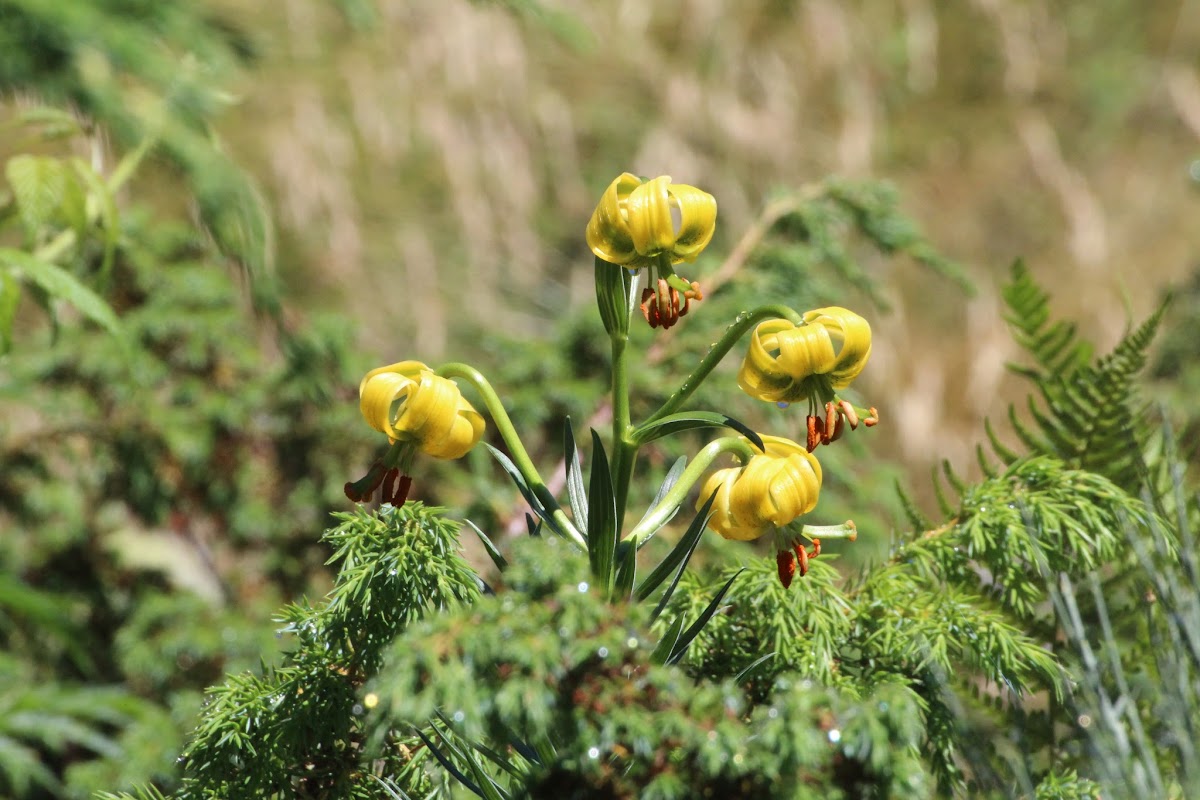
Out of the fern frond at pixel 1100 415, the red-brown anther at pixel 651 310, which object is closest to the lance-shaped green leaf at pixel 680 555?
the red-brown anther at pixel 651 310

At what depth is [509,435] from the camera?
610mm

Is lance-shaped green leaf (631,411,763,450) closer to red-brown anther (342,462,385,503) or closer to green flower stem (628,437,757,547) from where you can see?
green flower stem (628,437,757,547)

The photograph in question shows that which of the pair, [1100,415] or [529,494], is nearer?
[529,494]

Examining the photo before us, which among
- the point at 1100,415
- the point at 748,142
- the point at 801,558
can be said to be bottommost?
the point at 801,558

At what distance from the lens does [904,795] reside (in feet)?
1.44

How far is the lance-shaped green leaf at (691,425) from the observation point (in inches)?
22.6

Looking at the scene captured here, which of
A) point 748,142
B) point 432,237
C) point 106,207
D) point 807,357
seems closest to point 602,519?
point 807,357

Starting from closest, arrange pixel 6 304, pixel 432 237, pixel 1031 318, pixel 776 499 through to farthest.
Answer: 1. pixel 776 499
2. pixel 6 304
3. pixel 1031 318
4. pixel 432 237

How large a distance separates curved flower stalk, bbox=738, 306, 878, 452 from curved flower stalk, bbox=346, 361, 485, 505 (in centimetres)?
16

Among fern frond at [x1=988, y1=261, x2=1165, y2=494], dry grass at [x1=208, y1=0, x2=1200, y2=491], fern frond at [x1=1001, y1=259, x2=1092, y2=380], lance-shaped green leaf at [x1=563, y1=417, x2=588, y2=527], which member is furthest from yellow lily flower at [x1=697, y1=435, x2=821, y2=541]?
dry grass at [x1=208, y1=0, x2=1200, y2=491]

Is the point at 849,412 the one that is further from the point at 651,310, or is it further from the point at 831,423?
the point at 651,310

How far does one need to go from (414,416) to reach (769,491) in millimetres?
198

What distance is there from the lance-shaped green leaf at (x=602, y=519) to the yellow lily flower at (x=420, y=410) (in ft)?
0.25

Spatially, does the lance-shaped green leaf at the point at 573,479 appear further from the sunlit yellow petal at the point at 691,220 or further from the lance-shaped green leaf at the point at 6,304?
the lance-shaped green leaf at the point at 6,304
